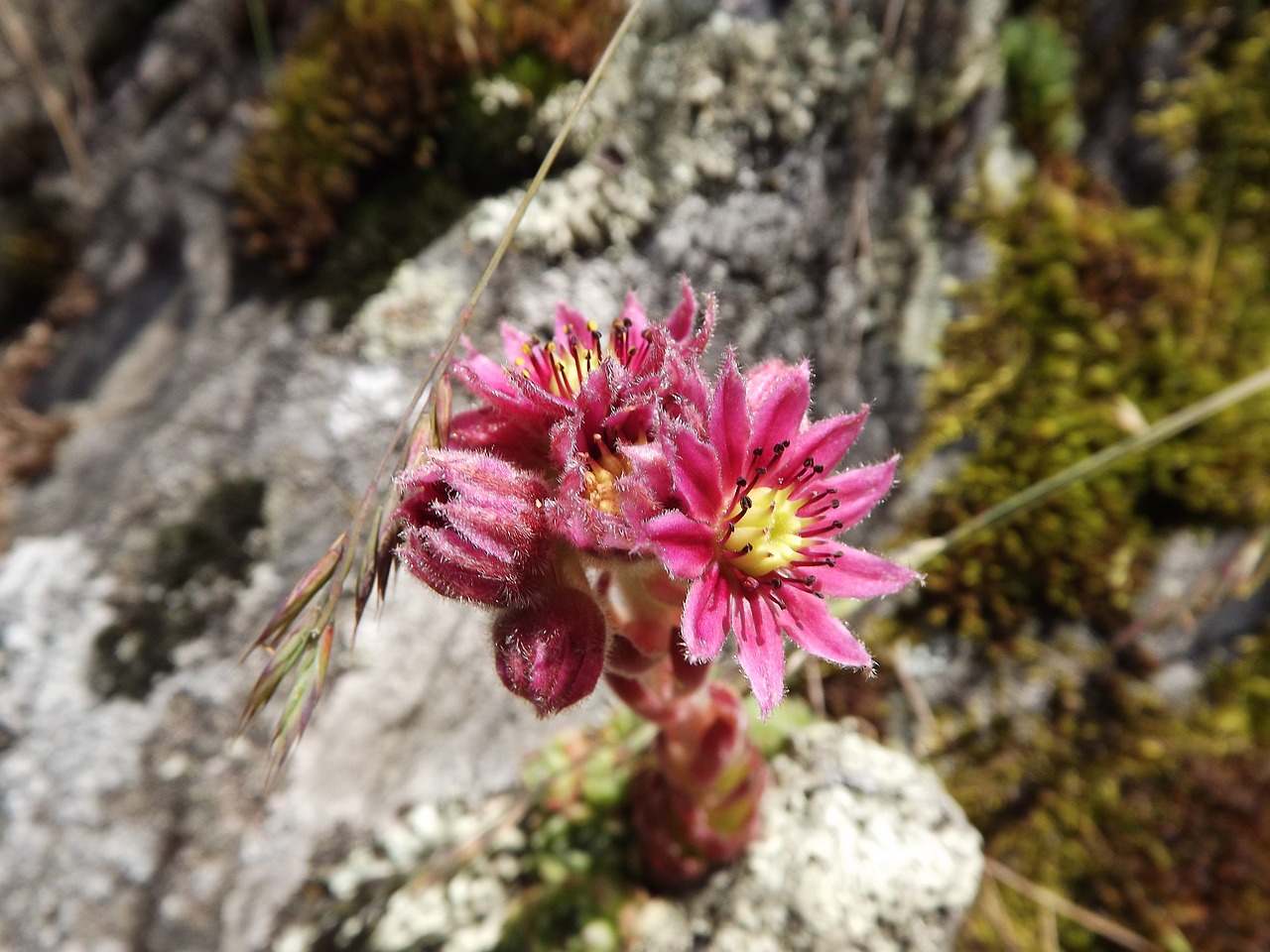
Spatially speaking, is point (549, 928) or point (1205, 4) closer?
point (549, 928)

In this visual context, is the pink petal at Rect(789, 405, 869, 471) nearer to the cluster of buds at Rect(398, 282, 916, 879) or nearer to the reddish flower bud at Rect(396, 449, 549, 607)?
the cluster of buds at Rect(398, 282, 916, 879)

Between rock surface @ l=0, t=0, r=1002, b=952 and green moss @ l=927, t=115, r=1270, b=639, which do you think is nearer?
rock surface @ l=0, t=0, r=1002, b=952

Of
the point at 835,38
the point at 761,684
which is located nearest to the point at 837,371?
the point at 835,38

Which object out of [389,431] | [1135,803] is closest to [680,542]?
[389,431]

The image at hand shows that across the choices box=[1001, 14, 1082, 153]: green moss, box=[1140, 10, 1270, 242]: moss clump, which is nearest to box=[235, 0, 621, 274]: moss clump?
box=[1001, 14, 1082, 153]: green moss

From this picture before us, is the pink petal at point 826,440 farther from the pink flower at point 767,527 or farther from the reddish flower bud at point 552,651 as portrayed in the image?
the reddish flower bud at point 552,651

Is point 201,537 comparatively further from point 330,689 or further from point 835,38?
point 835,38

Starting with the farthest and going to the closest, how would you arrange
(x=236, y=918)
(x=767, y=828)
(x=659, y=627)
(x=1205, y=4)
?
(x=1205, y=4), (x=236, y=918), (x=767, y=828), (x=659, y=627)
